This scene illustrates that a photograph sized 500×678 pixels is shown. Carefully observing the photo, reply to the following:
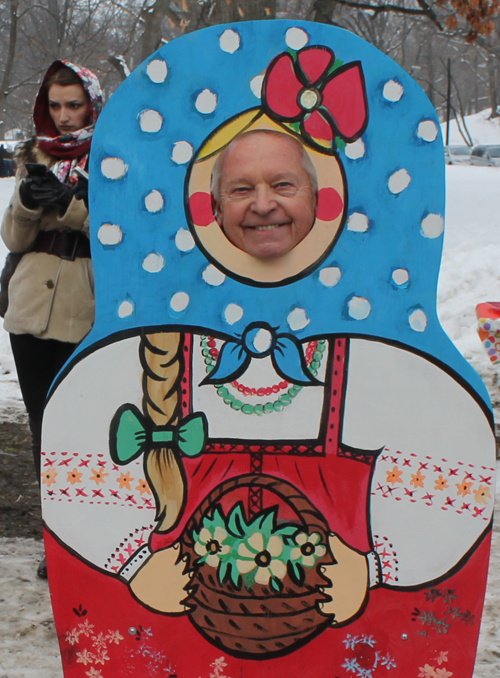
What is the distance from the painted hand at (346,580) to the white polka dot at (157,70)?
1.09 meters

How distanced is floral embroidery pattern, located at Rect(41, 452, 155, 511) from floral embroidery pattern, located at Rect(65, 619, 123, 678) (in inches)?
11.6

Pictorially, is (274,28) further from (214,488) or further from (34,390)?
(34,390)

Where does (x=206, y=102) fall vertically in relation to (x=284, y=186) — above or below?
above

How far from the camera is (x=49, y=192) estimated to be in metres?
1.94

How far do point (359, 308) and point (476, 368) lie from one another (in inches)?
126

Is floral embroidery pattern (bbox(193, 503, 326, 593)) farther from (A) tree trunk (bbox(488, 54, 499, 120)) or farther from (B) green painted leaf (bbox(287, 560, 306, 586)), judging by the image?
(A) tree trunk (bbox(488, 54, 499, 120))

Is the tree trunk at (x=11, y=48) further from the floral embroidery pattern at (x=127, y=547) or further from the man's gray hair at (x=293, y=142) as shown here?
the floral embroidery pattern at (x=127, y=547)

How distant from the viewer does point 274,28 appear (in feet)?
5.23

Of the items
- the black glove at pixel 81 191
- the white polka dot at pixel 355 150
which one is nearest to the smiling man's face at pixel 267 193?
the white polka dot at pixel 355 150

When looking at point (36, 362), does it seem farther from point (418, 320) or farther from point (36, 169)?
point (418, 320)

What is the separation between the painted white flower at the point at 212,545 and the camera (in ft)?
5.60

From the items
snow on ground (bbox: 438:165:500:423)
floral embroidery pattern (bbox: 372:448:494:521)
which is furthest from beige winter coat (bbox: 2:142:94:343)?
snow on ground (bbox: 438:165:500:423)

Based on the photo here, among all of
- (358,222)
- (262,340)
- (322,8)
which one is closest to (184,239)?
(262,340)

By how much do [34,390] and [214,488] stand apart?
0.81m
